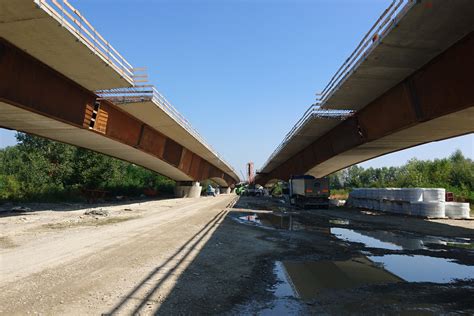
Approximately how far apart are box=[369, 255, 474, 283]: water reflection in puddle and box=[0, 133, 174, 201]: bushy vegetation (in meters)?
27.1

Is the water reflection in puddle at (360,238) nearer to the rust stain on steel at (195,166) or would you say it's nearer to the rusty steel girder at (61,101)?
the rusty steel girder at (61,101)

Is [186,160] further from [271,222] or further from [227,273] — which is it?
[227,273]

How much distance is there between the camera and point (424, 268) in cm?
856

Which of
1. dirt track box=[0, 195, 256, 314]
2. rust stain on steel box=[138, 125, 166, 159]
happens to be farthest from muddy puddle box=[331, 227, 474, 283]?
rust stain on steel box=[138, 125, 166, 159]

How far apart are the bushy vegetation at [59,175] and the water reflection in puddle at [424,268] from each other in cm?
2712

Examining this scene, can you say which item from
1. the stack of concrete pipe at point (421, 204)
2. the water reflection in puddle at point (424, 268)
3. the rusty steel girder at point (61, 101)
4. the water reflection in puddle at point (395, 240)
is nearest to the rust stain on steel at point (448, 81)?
the water reflection in puddle at point (395, 240)

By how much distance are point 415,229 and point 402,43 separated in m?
8.51

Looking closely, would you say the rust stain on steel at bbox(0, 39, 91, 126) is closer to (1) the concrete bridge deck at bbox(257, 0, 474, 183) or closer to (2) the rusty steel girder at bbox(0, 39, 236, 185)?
(2) the rusty steel girder at bbox(0, 39, 236, 185)

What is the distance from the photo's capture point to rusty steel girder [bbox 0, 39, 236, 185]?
45.3 ft

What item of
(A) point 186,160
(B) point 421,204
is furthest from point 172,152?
(B) point 421,204

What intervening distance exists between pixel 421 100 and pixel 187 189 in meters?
40.8

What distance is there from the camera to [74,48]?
13.8m

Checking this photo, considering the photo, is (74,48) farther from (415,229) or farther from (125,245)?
(415,229)

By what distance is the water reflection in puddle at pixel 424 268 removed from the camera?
7668 mm
